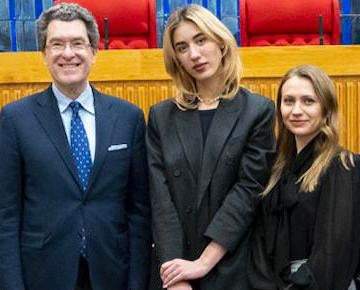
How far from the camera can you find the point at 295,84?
2.46 ft

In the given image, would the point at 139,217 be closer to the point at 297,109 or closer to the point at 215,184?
the point at 215,184

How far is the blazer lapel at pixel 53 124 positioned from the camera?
2.55 ft

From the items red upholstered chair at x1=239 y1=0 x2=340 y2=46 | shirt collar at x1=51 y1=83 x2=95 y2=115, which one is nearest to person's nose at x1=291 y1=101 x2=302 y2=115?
shirt collar at x1=51 y1=83 x2=95 y2=115

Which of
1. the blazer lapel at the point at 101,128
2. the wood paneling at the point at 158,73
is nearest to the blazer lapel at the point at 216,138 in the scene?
the blazer lapel at the point at 101,128

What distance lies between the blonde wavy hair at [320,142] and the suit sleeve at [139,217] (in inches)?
5.4

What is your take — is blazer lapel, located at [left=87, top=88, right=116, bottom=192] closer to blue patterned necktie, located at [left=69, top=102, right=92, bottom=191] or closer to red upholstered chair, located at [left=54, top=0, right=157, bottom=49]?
blue patterned necktie, located at [left=69, top=102, right=92, bottom=191]

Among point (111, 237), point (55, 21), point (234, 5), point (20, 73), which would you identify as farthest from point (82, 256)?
point (234, 5)

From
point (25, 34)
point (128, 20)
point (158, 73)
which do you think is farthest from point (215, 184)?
point (25, 34)

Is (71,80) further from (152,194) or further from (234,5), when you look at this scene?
(234,5)

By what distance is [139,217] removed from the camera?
814 mm

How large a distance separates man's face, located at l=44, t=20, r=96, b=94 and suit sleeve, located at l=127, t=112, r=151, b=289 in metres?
0.09

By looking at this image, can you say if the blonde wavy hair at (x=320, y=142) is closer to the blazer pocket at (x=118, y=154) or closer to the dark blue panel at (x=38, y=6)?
the blazer pocket at (x=118, y=154)

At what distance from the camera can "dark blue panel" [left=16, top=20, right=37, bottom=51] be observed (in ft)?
6.79

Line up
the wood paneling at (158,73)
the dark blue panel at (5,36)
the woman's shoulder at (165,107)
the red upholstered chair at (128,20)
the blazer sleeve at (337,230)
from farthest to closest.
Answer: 1. the dark blue panel at (5,36)
2. the red upholstered chair at (128,20)
3. the wood paneling at (158,73)
4. the woman's shoulder at (165,107)
5. the blazer sleeve at (337,230)
